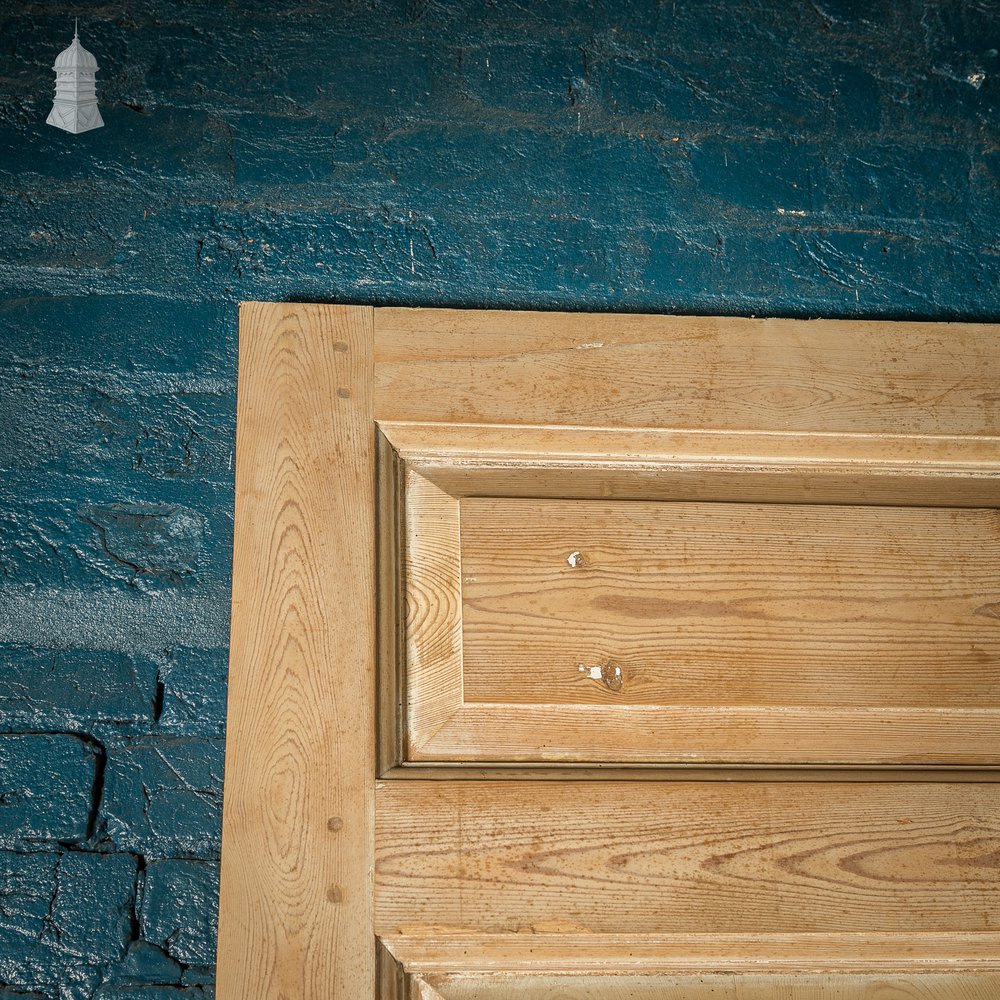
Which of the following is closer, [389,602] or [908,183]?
[389,602]

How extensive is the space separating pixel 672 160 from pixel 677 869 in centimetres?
97

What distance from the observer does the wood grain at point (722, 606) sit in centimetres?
110

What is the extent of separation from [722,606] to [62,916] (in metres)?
0.85

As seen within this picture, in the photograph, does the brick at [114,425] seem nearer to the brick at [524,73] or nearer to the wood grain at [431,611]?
the wood grain at [431,611]

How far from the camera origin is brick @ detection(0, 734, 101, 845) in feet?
3.52

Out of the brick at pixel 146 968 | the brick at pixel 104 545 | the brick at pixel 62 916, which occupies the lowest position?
the brick at pixel 146 968

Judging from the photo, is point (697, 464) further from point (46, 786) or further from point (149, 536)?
point (46, 786)

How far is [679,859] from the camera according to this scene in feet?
3.37

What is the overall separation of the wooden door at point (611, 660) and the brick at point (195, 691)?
4.2 inches

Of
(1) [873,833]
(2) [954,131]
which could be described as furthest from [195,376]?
(2) [954,131]

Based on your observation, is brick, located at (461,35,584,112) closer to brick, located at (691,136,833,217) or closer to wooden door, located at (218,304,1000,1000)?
brick, located at (691,136,833,217)

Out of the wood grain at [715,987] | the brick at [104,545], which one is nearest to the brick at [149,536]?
the brick at [104,545]

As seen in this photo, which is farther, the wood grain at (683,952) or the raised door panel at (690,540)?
the raised door panel at (690,540)

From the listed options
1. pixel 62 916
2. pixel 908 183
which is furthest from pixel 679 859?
pixel 908 183
